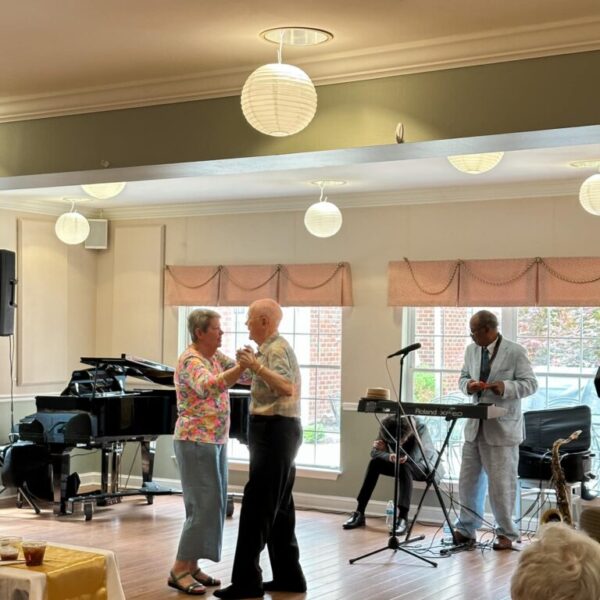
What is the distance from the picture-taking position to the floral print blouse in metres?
5.39

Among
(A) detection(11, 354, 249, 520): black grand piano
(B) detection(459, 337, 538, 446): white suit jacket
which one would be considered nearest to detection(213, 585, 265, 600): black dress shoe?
(B) detection(459, 337, 538, 446): white suit jacket

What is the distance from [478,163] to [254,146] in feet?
4.66

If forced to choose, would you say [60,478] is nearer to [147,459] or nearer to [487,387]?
[147,459]

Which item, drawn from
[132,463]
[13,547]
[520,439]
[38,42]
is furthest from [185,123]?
[132,463]

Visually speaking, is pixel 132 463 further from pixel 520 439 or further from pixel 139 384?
pixel 520 439

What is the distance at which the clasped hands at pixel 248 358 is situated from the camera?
511cm

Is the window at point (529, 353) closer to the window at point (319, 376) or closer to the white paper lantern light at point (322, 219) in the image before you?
the window at point (319, 376)

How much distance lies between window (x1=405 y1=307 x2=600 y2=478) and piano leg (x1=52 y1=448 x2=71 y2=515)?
2920 mm

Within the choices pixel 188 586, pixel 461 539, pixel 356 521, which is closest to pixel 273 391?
pixel 188 586

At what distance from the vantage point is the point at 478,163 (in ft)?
18.8

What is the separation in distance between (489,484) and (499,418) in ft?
1.59

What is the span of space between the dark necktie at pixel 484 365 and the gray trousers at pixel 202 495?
7.94 ft

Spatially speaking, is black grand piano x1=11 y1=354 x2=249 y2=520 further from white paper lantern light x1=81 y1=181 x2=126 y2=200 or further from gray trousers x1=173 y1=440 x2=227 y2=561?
gray trousers x1=173 y1=440 x2=227 y2=561

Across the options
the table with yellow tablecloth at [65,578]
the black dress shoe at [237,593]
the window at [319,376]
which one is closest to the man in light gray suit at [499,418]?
the window at [319,376]
